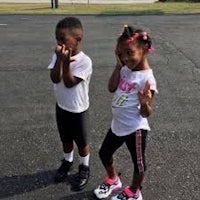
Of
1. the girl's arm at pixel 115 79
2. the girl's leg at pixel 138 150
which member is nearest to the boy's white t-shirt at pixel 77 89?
the girl's arm at pixel 115 79

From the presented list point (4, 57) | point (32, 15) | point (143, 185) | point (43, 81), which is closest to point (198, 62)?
point (43, 81)

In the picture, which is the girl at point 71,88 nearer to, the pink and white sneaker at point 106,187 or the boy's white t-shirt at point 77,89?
the boy's white t-shirt at point 77,89

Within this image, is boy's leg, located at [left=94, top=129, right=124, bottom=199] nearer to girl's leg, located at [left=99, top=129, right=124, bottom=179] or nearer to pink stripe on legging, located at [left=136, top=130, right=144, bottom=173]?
girl's leg, located at [left=99, top=129, right=124, bottom=179]

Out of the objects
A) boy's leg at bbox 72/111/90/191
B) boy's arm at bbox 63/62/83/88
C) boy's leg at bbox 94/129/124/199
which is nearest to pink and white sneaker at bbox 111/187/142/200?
boy's leg at bbox 94/129/124/199

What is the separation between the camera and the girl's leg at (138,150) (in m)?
3.34

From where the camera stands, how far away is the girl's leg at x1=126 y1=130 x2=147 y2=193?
3.34 meters

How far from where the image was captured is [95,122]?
5.20 meters

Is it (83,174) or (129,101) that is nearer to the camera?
(129,101)

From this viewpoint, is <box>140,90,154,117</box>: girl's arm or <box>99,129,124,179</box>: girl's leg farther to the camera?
<box>99,129,124,179</box>: girl's leg

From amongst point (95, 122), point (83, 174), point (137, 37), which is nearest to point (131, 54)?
point (137, 37)

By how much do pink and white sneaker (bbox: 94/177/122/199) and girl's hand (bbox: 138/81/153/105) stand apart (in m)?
0.82

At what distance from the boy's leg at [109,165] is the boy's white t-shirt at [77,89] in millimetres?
315

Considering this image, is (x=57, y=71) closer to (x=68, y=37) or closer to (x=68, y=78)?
(x=68, y=78)

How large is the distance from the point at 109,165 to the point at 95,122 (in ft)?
5.26
